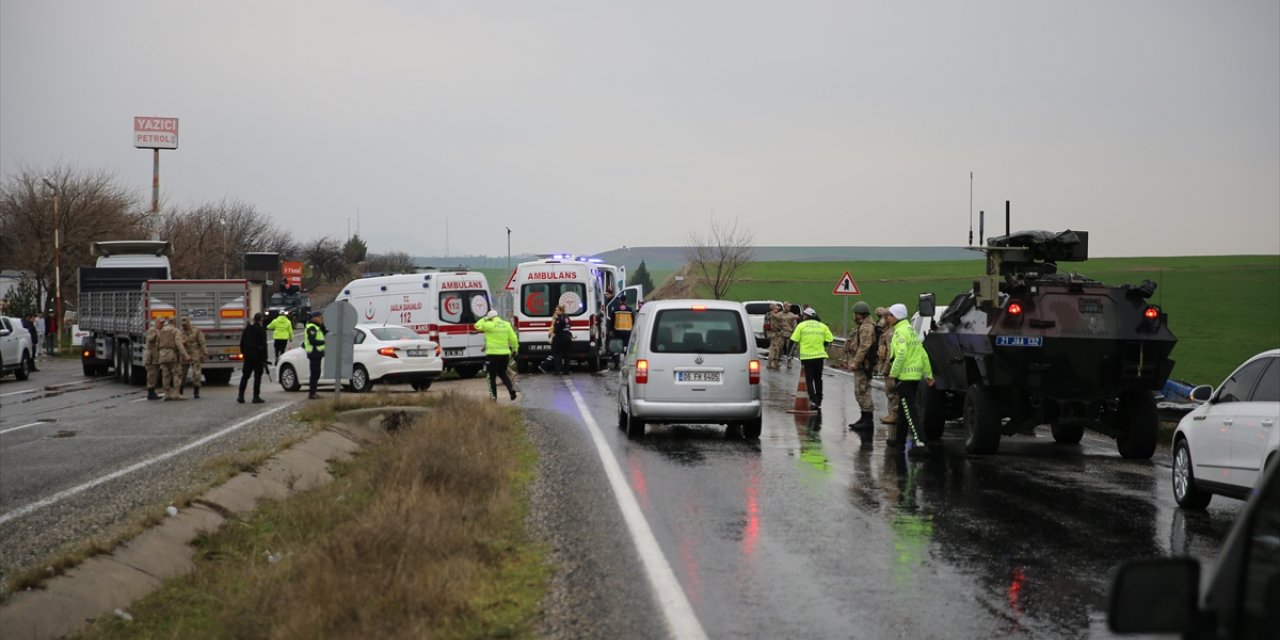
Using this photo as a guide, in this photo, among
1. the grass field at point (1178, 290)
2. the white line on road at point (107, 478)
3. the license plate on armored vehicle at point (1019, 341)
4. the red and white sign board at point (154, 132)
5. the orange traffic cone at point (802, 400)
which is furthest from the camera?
the red and white sign board at point (154, 132)

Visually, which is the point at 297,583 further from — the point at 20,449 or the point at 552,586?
the point at 20,449

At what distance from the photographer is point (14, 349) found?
37406 mm

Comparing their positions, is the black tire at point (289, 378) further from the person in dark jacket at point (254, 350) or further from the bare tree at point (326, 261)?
the bare tree at point (326, 261)

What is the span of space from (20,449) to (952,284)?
7653 cm

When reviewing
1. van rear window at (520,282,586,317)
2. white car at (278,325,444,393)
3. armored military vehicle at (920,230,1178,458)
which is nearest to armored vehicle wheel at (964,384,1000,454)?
armored military vehicle at (920,230,1178,458)

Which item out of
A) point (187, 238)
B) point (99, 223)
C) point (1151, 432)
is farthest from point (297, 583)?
point (187, 238)

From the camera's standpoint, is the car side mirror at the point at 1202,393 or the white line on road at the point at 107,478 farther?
the white line on road at the point at 107,478

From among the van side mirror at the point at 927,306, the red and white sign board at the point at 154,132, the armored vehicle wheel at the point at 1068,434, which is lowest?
the armored vehicle wheel at the point at 1068,434

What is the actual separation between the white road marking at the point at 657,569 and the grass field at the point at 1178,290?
9148mm

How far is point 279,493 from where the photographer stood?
49.6 feet

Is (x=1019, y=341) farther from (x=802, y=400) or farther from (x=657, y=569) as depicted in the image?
(x=657, y=569)

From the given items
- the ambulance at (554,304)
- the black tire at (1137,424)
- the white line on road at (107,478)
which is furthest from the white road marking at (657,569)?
the ambulance at (554,304)

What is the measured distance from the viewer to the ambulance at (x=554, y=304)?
117 feet

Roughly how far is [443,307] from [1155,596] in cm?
3152
